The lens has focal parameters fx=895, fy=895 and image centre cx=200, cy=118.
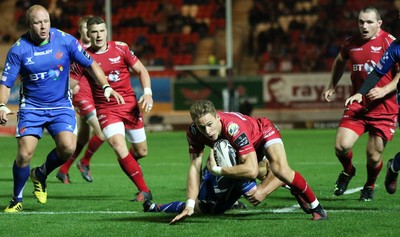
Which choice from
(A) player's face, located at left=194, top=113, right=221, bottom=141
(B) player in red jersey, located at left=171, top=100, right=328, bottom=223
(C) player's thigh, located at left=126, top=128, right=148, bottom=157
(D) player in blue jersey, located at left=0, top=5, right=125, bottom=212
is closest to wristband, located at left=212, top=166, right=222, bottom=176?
(B) player in red jersey, located at left=171, top=100, right=328, bottom=223

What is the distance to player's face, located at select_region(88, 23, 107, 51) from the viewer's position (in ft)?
35.0

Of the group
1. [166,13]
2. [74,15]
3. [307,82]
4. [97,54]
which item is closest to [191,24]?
[166,13]

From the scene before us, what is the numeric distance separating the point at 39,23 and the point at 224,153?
2501mm

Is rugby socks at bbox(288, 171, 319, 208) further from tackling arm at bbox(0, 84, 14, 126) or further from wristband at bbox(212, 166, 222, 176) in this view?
tackling arm at bbox(0, 84, 14, 126)

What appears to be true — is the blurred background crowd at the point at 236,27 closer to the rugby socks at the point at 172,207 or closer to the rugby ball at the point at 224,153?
the rugby socks at the point at 172,207

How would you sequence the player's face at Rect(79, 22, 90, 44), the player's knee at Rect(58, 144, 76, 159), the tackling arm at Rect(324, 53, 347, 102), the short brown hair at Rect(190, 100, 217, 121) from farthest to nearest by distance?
the player's face at Rect(79, 22, 90, 44) < the tackling arm at Rect(324, 53, 347, 102) < the player's knee at Rect(58, 144, 76, 159) < the short brown hair at Rect(190, 100, 217, 121)

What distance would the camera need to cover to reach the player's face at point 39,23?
922 centimetres

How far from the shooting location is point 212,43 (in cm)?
2980

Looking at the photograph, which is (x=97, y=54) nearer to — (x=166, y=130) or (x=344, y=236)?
(x=344, y=236)

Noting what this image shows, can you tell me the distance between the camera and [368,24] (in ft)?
33.2

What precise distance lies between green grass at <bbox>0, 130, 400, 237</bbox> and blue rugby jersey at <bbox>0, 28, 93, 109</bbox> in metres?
1.22

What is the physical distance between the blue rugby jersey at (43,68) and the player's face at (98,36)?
3.12 feet

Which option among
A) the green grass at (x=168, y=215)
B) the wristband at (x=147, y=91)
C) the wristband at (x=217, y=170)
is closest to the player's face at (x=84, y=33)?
the green grass at (x=168, y=215)

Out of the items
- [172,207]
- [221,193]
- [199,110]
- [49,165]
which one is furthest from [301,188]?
[49,165]
